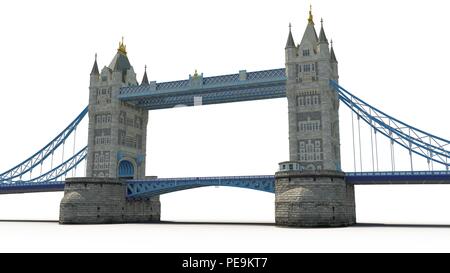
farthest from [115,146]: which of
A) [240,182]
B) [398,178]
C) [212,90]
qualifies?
[398,178]

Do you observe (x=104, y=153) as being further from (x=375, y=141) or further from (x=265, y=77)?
(x=375, y=141)

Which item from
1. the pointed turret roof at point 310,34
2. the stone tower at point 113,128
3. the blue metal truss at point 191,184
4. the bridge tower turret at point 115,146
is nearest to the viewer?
the blue metal truss at point 191,184

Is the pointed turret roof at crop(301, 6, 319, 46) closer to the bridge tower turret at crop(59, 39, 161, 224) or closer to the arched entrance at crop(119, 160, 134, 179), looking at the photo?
the bridge tower turret at crop(59, 39, 161, 224)

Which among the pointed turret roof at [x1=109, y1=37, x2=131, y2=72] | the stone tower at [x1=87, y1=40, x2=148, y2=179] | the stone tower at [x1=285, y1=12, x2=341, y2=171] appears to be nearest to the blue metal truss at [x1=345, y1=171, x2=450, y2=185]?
the stone tower at [x1=285, y1=12, x2=341, y2=171]

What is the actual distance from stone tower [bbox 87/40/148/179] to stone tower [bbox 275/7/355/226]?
97.0ft

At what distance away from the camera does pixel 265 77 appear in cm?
6344

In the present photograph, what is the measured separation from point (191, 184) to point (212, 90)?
14.8 meters

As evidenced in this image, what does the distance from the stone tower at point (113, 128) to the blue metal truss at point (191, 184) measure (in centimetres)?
580

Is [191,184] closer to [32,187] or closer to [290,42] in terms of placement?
[290,42]

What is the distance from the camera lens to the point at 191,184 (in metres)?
63.7

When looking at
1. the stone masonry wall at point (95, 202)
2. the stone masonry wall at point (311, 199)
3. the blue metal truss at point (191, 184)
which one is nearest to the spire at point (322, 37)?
the stone masonry wall at point (311, 199)

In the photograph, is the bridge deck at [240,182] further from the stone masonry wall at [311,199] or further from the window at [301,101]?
the window at [301,101]

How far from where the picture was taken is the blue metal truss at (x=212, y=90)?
63.8 m

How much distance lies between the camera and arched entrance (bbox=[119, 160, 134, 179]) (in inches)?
2926
